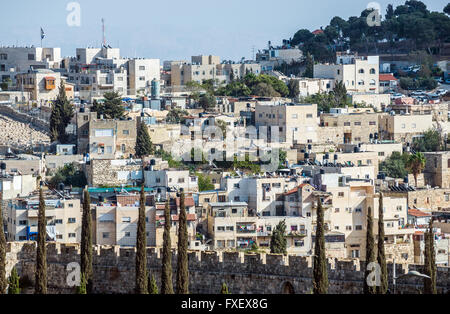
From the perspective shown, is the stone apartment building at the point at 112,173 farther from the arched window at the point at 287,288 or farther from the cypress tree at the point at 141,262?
the arched window at the point at 287,288

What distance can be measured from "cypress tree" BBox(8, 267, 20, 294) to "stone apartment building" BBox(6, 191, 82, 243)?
1003 cm

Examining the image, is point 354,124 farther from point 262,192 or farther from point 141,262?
point 141,262

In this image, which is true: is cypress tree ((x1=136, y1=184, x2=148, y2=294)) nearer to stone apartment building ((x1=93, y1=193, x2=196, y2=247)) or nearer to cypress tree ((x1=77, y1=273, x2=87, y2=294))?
cypress tree ((x1=77, y1=273, x2=87, y2=294))

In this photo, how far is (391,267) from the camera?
27.0 metres

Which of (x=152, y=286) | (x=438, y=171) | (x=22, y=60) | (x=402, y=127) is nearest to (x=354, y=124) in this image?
(x=402, y=127)

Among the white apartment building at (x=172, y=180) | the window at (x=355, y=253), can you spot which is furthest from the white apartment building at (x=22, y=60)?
the window at (x=355, y=253)

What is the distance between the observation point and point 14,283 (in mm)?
27922

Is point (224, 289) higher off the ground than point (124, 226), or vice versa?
point (124, 226)

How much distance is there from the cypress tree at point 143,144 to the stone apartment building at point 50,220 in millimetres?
9001

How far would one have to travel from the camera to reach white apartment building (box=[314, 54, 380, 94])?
6662 cm

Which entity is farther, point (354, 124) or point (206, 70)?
point (206, 70)

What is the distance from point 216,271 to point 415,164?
24065mm
